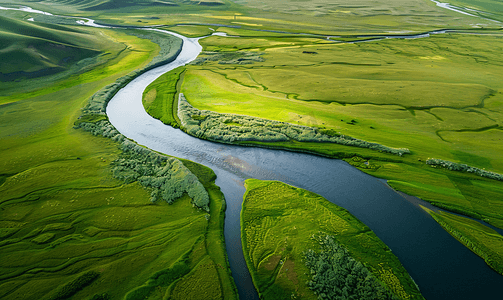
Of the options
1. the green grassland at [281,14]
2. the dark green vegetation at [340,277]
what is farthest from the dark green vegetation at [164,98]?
the green grassland at [281,14]

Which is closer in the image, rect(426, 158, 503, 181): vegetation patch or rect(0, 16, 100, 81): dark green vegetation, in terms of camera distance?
rect(426, 158, 503, 181): vegetation patch

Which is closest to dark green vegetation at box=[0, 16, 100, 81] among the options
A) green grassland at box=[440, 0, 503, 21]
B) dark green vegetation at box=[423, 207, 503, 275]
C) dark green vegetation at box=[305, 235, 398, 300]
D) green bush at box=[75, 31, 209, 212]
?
green bush at box=[75, 31, 209, 212]

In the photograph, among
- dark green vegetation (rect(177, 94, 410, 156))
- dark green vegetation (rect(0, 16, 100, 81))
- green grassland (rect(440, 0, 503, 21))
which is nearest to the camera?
dark green vegetation (rect(177, 94, 410, 156))

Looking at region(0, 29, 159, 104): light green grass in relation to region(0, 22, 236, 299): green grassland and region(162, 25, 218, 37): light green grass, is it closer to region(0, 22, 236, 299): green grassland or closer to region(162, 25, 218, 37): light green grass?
region(0, 22, 236, 299): green grassland

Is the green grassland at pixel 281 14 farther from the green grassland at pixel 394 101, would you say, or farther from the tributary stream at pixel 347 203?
the tributary stream at pixel 347 203

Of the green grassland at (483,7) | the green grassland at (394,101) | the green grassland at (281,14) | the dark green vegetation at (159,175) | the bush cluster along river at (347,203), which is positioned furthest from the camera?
the green grassland at (483,7)

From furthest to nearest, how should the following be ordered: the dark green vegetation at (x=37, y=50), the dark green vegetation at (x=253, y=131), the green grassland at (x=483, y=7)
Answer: the green grassland at (x=483, y=7)
the dark green vegetation at (x=37, y=50)
the dark green vegetation at (x=253, y=131)

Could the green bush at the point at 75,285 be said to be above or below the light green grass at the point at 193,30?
below
